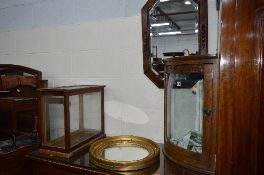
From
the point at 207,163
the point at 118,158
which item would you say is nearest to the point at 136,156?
the point at 118,158

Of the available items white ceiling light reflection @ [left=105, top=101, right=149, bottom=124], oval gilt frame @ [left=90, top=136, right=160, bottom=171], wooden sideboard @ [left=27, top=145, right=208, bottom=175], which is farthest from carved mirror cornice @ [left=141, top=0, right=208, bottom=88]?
wooden sideboard @ [left=27, top=145, right=208, bottom=175]

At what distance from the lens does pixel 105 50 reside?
182 cm

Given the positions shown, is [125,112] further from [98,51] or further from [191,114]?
[191,114]

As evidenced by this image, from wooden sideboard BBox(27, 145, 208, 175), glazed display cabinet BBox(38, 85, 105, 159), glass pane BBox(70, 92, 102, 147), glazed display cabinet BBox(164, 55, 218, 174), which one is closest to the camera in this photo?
glazed display cabinet BBox(164, 55, 218, 174)

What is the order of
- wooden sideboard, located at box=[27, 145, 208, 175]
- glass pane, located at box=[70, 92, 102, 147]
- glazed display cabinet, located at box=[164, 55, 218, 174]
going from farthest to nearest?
glass pane, located at box=[70, 92, 102, 147] → wooden sideboard, located at box=[27, 145, 208, 175] → glazed display cabinet, located at box=[164, 55, 218, 174]

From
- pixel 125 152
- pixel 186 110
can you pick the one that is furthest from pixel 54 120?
pixel 186 110

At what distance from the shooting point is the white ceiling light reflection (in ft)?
5.73

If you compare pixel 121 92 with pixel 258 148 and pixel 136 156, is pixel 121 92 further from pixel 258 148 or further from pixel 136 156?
pixel 258 148

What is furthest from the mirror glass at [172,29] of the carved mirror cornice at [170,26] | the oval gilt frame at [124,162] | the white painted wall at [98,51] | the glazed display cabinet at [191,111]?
the oval gilt frame at [124,162]

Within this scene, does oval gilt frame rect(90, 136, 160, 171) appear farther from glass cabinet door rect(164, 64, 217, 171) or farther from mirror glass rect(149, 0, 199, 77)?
mirror glass rect(149, 0, 199, 77)

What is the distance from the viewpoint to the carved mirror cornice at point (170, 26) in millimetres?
1455

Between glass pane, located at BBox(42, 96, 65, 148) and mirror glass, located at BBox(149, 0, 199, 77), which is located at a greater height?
mirror glass, located at BBox(149, 0, 199, 77)

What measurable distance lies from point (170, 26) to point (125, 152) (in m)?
0.87

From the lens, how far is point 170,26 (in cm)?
157
